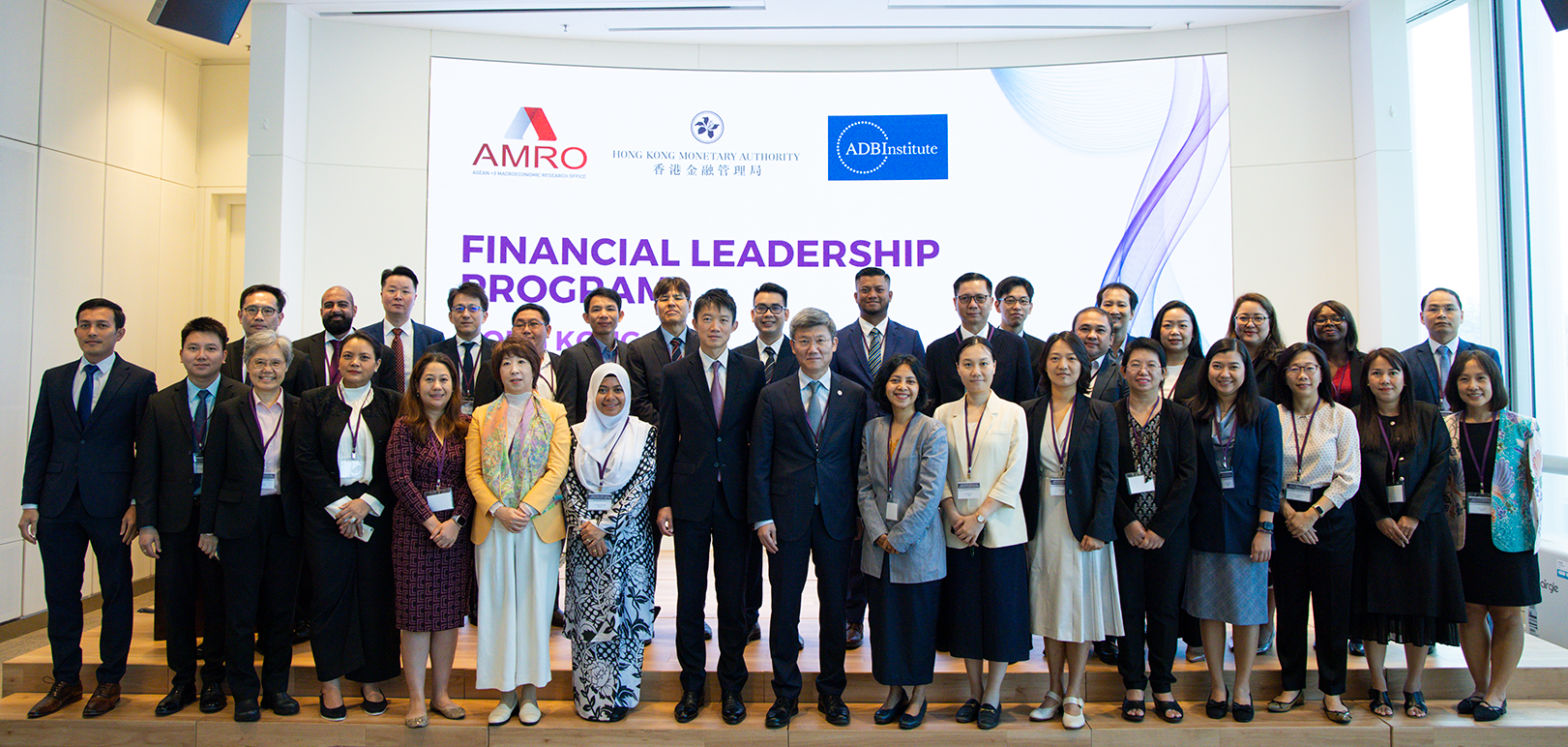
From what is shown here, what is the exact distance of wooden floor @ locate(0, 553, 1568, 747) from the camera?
3.27m

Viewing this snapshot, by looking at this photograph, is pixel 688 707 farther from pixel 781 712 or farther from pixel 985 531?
pixel 985 531

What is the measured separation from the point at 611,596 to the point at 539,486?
0.52m

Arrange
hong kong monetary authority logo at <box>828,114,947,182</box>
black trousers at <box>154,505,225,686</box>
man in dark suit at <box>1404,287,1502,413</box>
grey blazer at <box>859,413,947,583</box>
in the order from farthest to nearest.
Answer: hong kong monetary authority logo at <box>828,114,947,182</box> < man in dark suit at <box>1404,287,1502,413</box> < black trousers at <box>154,505,225,686</box> < grey blazer at <box>859,413,947,583</box>

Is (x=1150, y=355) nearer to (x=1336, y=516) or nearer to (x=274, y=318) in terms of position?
(x=1336, y=516)

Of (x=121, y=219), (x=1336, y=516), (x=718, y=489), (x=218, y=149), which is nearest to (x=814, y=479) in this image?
(x=718, y=489)

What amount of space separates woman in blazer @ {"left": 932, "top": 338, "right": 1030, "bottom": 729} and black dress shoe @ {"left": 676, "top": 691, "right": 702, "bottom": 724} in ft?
3.41

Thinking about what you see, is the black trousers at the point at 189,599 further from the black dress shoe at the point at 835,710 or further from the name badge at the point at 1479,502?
the name badge at the point at 1479,502

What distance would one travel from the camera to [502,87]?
19.5ft

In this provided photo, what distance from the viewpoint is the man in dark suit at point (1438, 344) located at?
4039 millimetres

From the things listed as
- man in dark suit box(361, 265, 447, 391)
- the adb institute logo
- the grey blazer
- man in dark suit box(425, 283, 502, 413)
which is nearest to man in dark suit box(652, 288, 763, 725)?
the grey blazer

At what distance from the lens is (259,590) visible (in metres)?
3.34

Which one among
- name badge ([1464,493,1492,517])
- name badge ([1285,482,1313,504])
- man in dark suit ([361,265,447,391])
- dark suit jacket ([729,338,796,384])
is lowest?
name badge ([1464,493,1492,517])

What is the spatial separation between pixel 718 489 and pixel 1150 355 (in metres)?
1.78

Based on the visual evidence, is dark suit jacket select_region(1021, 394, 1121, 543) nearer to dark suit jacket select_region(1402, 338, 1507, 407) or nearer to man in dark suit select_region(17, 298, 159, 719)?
dark suit jacket select_region(1402, 338, 1507, 407)
